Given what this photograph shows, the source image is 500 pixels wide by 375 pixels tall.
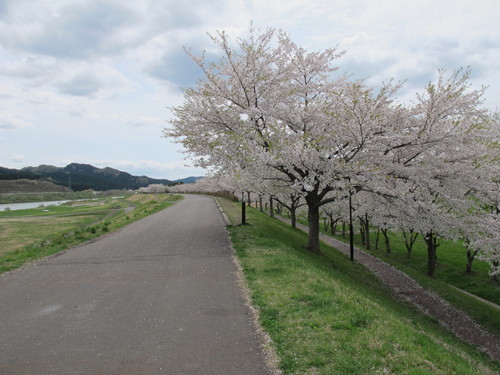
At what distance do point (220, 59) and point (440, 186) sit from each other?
463 inches

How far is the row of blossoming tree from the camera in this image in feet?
46.5

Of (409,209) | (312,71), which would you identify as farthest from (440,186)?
(312,71)

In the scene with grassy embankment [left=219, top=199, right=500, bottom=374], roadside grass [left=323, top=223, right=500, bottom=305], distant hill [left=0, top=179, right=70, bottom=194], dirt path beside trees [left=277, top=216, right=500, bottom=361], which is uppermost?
distant hill [left=0, top=179, right=70, bottom=194]

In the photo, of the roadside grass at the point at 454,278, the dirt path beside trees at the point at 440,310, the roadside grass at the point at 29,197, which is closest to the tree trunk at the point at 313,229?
the dirt path beside trees at the point at 440,310

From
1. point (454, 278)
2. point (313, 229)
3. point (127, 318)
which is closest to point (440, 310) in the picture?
point (313, 229)

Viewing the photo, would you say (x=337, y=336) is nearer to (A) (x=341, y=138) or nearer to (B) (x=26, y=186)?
(A) (x=341, y=138)

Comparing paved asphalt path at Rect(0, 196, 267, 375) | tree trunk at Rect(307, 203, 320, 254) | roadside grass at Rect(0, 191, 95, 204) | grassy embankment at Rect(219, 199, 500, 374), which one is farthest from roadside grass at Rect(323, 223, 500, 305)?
roadside grass at Rect(0, 191, 95, 204)

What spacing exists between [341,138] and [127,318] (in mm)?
11503

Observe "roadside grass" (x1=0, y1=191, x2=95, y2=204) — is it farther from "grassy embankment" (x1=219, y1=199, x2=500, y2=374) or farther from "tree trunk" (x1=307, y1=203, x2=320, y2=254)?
"grassy embankment" (x1=219, y1=199, x2=500, y2=374)

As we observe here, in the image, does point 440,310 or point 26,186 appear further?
point 26,186

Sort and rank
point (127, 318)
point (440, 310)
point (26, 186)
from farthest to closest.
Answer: point (26, 186)
point (440, 310)
point (127, 318)

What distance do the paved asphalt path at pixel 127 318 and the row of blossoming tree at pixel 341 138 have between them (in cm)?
546

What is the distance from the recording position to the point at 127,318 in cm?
735

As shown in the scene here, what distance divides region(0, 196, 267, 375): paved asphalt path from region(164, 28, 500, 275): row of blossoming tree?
5.46 meters
